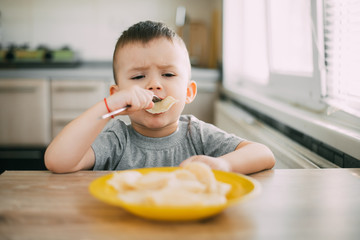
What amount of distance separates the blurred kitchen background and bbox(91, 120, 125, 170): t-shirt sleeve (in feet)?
1.92

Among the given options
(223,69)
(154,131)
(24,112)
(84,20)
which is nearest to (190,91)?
(154,131)

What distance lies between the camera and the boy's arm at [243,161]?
0.85 meters

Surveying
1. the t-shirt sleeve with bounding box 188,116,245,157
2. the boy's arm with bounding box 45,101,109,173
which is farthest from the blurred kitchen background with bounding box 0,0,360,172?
the boy's arm with bounding box 45,101,109,173

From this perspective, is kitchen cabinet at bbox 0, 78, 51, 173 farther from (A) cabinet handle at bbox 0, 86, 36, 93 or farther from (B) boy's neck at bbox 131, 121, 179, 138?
(B) boy's neck at bbox 131, 121, 179, 138

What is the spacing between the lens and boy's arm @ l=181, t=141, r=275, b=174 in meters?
0.85

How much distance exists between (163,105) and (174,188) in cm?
52

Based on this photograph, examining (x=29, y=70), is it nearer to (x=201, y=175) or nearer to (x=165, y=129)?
(x=165, y=129)

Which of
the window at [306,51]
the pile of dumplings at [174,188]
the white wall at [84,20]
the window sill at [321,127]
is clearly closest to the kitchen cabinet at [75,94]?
the white wall at [84,20]

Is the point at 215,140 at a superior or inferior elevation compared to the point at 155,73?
inferior

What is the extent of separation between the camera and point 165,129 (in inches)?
47.5

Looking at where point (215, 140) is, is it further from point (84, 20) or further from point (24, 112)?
point (84, 20)

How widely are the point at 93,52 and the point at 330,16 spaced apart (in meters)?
2.93

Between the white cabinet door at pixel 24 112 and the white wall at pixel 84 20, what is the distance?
0.79m

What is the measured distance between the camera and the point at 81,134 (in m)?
0.92
